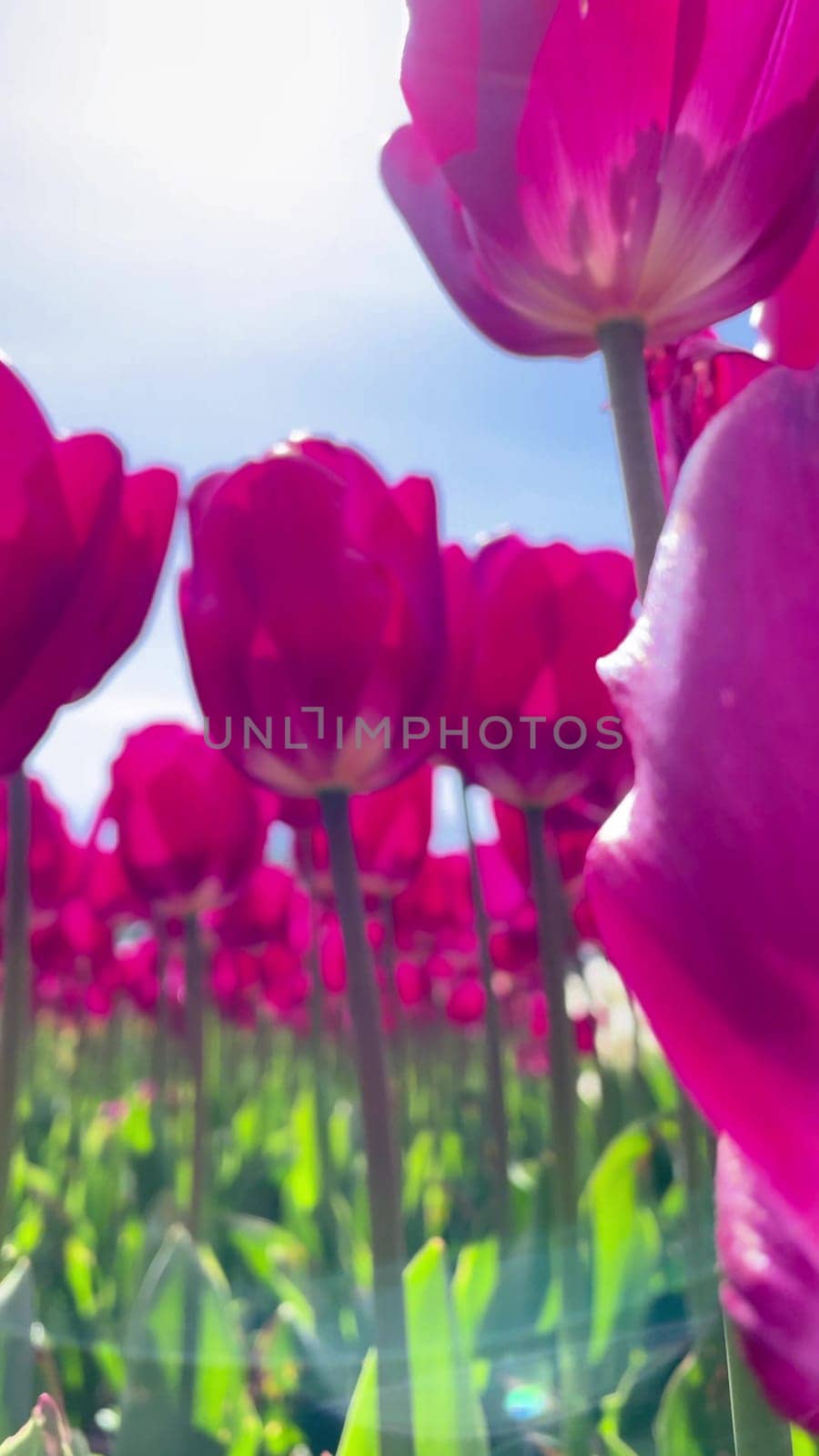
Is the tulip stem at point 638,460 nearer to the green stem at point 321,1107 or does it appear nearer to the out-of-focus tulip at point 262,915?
the green stem at point 321,1107

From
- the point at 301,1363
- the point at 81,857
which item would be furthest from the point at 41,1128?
the point at 301,1363

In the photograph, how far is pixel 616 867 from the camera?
141 millimetres

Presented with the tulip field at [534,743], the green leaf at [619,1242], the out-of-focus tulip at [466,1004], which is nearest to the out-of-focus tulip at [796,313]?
the tulip field at [534,743]

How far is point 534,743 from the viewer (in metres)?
0.63

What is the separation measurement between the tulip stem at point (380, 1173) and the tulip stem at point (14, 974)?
0.13 meters

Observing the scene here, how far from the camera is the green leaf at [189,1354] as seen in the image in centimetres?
52

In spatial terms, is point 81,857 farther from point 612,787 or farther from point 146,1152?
point 612,787

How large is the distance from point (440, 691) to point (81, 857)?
0.94 metres

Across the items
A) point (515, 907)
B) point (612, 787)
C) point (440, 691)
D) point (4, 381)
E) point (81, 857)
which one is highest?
point (4, 381)

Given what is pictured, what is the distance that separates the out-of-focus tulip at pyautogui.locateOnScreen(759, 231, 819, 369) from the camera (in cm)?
29

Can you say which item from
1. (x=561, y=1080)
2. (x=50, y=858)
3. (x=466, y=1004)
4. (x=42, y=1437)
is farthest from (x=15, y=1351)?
(x=466, y=1004)

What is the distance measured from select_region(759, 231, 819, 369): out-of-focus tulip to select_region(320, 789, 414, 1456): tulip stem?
0.23m

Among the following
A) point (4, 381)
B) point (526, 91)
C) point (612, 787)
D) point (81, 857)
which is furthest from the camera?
point (81, 857)

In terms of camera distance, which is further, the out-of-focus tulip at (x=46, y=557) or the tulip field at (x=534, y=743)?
the out-of-focus tulip at (x=46, y=557)
